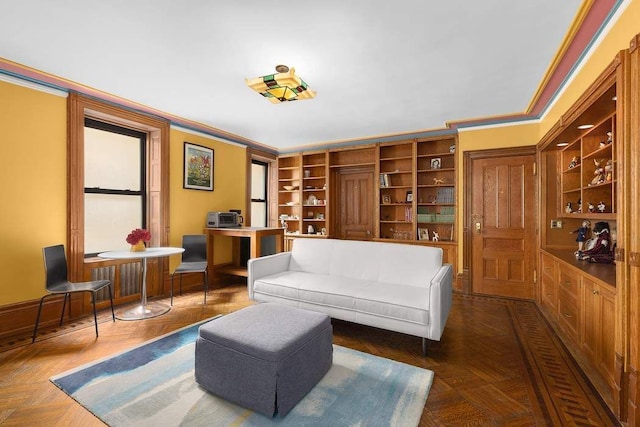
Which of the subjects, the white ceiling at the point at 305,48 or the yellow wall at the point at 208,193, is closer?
the white ceiling at the point at 305,48

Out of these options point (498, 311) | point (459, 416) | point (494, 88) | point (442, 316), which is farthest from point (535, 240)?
point (459, 416)

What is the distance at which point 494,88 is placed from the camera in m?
3.29

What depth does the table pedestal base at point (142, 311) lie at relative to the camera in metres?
3.43

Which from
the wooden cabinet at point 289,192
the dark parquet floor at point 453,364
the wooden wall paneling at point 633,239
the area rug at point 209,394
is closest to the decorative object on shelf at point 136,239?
the dark parquet floor at point 453,364

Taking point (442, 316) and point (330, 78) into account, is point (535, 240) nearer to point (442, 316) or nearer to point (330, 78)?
point (442, 316)

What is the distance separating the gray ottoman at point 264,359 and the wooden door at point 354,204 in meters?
3.71

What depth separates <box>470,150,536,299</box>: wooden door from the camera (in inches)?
165

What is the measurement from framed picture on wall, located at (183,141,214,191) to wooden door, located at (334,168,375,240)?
242cm

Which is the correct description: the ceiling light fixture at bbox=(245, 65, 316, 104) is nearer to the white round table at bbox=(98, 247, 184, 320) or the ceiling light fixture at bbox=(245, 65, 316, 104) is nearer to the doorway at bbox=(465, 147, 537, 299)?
the white round table at bbox=(98, 247, 184, 320)

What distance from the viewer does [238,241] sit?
5383 mm

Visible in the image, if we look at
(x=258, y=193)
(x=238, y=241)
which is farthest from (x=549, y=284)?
(x=258, y=193)

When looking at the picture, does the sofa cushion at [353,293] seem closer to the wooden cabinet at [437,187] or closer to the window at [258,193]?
the wooden cabinet at [437,187]

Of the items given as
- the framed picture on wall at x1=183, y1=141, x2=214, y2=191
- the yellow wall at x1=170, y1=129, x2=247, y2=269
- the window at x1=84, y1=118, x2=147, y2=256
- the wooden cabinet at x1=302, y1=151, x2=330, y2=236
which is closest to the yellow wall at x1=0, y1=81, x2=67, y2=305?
the window at x1=84, y1=118, x2=147, y2=256

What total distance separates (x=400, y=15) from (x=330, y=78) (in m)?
1.09
